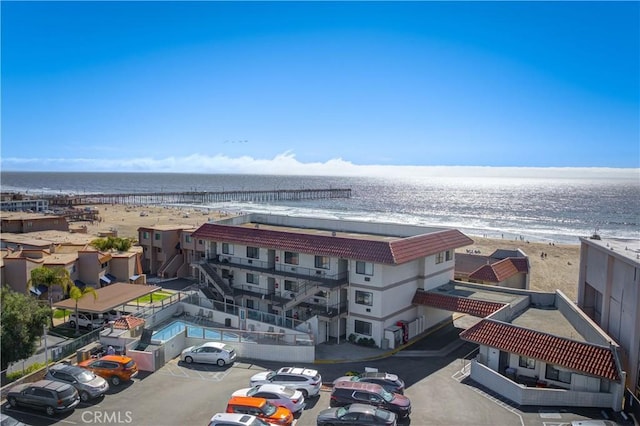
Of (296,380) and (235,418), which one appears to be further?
(296,380)

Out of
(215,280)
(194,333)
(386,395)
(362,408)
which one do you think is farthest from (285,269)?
(362,408)

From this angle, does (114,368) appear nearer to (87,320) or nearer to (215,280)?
(87,320)

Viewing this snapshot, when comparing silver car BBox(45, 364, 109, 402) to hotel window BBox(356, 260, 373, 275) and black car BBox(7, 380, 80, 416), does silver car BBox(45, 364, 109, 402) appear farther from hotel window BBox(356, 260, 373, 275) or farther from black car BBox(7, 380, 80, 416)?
hotel window BBox(356, 260, 373, 275)

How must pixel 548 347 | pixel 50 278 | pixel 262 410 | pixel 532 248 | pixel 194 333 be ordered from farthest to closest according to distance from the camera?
pixel 532 248
pixel 50 278
pixel 194 333
pixel 548 347
pixel 262 410

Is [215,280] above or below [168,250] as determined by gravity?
below

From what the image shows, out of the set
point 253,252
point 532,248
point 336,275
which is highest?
point 253,252

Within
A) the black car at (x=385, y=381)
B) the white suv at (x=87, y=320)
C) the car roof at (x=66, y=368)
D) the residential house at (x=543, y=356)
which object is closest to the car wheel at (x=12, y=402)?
the car roof at (x=66, y=368)

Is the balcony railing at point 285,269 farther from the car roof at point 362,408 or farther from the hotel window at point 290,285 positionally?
the car roof at point 362,408
